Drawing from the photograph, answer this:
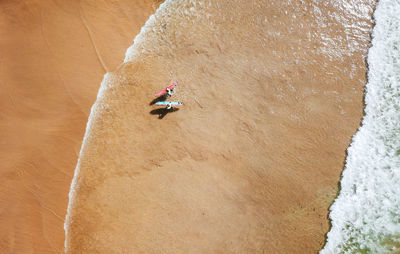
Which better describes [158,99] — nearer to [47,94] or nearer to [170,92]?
[170,92]

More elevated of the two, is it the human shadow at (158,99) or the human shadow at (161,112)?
the human shadow at (158,99)

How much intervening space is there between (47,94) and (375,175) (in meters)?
9.03

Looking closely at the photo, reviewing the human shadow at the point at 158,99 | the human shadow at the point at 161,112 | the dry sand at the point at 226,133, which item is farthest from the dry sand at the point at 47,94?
the human shadow at the point at 161,112

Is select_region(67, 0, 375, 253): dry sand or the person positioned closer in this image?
select_region(67, 0, 375, 253): dry sand

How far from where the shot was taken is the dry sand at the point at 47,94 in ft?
20.8

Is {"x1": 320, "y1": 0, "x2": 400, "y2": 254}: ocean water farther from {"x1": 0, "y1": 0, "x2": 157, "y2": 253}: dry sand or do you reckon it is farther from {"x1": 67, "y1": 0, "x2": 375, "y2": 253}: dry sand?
{"x1": 0, "y1": 0, "x2": 157, "y2": 253}: dry sand

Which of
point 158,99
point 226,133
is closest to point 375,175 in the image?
point 226,133

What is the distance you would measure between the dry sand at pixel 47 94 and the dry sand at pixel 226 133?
0.43 metres

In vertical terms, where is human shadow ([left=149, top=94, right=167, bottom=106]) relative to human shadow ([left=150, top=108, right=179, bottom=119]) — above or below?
above

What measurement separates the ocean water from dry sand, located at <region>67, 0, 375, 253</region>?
1.02 ft

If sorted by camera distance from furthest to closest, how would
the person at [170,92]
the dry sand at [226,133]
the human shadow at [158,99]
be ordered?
the human shadow at [158,99], the person at [170,92], the dry sand at [226,133]

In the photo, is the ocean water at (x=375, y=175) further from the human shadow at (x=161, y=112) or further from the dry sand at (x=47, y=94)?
the dry sand at (x=47, y=94)

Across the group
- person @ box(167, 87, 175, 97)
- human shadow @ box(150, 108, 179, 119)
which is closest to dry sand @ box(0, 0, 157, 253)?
human shadow @ box(150, 108, 179, 119)

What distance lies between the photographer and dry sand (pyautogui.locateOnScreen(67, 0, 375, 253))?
20.7 ft
